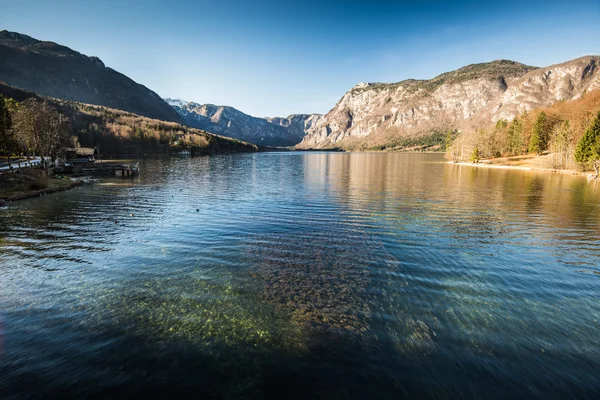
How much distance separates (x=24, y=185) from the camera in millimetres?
46344

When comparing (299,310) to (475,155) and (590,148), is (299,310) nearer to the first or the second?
(590,148)

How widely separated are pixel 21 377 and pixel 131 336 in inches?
125

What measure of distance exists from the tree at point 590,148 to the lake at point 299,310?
215 ft

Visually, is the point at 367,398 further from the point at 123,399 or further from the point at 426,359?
the point at 123,399

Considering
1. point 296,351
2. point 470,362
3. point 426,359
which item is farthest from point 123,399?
point 470,362

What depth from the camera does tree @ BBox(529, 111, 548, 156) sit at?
116 m

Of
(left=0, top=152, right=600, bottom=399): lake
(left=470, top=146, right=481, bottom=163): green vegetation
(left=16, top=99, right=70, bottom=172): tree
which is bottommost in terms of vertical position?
(left=0, top=152, right=600, bottom=399): lake

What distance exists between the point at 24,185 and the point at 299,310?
188 ft

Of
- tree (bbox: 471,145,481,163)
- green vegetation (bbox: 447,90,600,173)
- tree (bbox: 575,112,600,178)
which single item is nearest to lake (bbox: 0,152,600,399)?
tree (bbox: 575,112,600,178)

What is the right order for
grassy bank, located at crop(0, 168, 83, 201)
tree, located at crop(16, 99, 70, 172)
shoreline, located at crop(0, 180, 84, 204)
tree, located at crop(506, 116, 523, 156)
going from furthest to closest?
tree, located at crop(506, 116, 523, 156), tree, located at crop(16, 99, 70, 172), grassy bank, located at crop(0, 168, 83, 201), shoreline, located at crop(0, 180, 84, 204)

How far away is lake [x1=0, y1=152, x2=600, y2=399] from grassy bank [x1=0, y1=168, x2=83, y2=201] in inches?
788

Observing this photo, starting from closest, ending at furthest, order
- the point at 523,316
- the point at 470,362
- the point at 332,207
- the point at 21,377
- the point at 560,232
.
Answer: the point at 21,377 → the point at 470,362 → the point at 523,316 → the point at 560,232 → the point at 332,207

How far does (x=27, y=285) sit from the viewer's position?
15.5 m

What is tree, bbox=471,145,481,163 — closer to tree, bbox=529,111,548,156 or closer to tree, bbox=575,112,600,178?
tree, bbox=529,111,548,156
